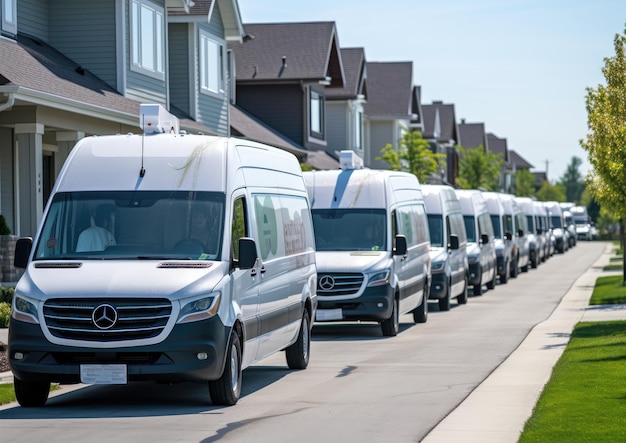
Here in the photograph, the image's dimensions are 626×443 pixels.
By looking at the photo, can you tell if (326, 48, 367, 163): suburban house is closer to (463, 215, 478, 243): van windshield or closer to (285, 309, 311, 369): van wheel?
(463, 215, 478, 243): van windshield

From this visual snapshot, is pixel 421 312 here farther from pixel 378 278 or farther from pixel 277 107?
pixel 277 107

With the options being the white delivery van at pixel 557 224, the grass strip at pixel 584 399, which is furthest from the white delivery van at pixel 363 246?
the white delivery van at pixel 557 224

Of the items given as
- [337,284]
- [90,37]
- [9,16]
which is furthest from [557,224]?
[337,284]

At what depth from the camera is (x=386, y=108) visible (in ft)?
222

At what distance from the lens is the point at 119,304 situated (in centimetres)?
1184

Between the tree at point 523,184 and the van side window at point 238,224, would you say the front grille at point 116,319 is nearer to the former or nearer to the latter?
the van side window at point 238,224

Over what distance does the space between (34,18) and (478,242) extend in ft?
43.3

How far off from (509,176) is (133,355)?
14005cm

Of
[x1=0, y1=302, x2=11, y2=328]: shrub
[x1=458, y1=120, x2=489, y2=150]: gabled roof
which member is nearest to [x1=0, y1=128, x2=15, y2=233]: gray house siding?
[x1=0, y1=302, x2=11, y2=328]: shrub

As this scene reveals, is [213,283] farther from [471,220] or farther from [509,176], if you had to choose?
[509,176]

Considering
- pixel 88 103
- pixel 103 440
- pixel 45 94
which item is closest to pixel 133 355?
pixel 103 440

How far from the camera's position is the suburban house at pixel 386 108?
6719 cm

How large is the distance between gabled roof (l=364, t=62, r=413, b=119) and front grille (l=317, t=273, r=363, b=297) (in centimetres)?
4664

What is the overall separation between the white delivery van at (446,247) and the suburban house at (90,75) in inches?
229
